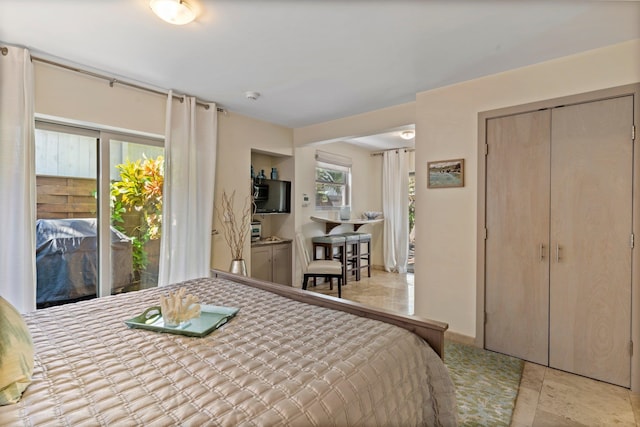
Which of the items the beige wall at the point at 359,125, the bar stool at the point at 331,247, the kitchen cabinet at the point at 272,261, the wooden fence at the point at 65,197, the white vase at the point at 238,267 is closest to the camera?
the wooden fence at the point at 65,197

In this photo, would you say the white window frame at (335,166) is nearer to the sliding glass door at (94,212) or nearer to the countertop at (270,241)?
the countertop at (270,241)

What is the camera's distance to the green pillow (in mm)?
979

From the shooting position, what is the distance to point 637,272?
2.12m

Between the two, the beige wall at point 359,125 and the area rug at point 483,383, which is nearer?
the area rug at point 483,383

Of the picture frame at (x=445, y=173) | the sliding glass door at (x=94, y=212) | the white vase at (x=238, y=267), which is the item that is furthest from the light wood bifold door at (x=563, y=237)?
the sliding glass door at (x=94, y=212)

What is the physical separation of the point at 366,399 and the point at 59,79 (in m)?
3.34

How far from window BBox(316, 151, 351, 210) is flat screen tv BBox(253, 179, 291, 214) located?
2.73 ft

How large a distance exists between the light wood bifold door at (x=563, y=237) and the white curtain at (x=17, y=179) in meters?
3.88

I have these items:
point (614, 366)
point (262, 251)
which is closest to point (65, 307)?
point (262, 251)

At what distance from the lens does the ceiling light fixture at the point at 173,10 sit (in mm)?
1712

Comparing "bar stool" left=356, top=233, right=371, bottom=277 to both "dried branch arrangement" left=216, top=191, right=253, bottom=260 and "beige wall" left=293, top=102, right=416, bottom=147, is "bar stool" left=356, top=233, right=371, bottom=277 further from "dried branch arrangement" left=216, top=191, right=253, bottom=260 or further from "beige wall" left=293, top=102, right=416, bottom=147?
"dried branch arrangement" left=216, top=191, right=253, bottom=260

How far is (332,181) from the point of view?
5770 mm

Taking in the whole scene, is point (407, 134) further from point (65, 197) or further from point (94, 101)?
point (65, 197)

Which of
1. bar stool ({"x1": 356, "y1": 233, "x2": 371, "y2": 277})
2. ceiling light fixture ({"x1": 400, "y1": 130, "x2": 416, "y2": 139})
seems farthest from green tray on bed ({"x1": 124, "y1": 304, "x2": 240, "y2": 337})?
ceiling light fixture ({"x1": 400, "y1": 130, "x2": 416, "y2": 139})
